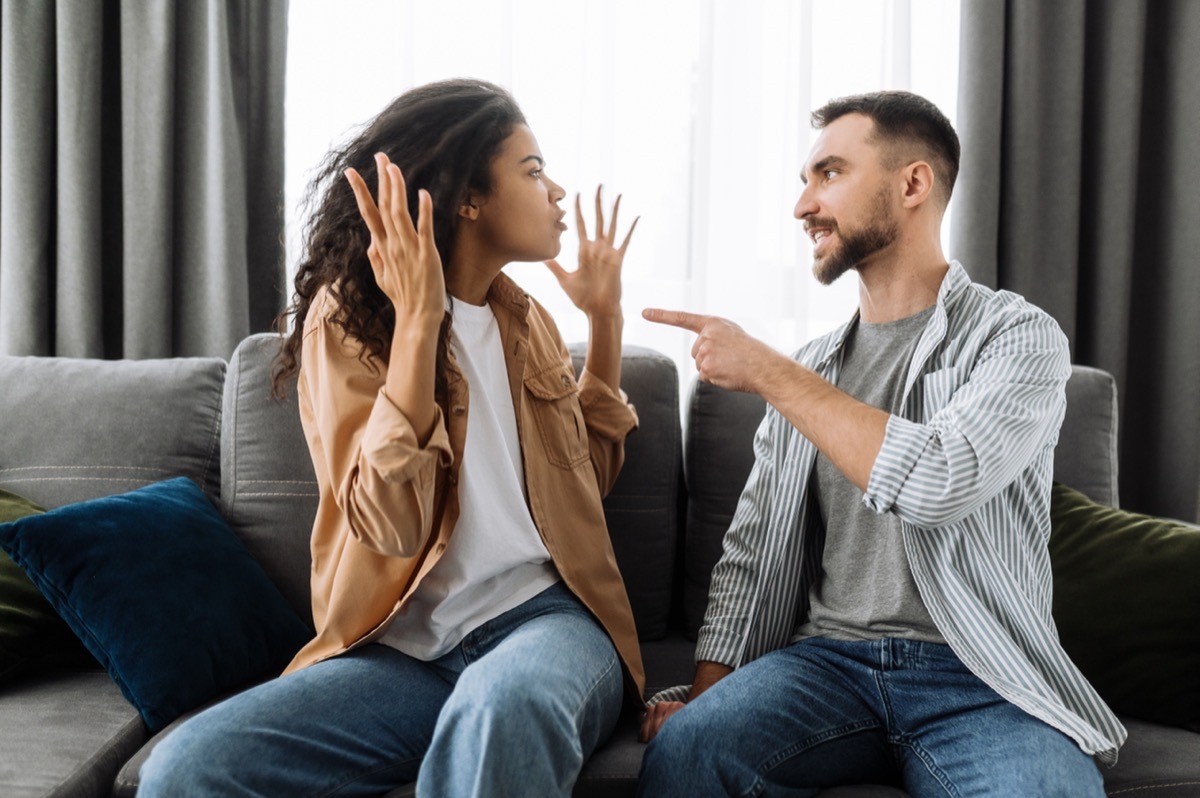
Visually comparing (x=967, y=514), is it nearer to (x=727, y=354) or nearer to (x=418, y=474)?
(x=727, y=354)

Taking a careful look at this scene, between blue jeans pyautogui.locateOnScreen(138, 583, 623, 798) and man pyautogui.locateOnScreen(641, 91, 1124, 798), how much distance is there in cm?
18

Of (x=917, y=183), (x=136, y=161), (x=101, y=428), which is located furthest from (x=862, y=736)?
(x=136, y=161)

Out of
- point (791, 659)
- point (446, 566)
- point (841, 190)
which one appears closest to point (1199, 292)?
point (841, 190)

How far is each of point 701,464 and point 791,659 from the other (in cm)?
58

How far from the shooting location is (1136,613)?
1.64 meters

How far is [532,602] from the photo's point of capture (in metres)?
1.48

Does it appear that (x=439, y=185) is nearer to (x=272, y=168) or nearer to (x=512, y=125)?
(x=512, y=125)

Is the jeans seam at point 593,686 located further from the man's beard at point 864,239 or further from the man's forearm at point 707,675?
the man's beard at point 864,239

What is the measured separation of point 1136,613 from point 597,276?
3.55ft

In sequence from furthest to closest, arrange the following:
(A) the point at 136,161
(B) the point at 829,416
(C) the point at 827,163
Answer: (A) the point at 136,161
(C) the point at 827,163
(B) the point at 829,416

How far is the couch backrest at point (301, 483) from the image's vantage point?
189 centimetres

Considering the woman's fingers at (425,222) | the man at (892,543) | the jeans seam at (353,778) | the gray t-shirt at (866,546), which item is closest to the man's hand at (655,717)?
the man at (892,543)

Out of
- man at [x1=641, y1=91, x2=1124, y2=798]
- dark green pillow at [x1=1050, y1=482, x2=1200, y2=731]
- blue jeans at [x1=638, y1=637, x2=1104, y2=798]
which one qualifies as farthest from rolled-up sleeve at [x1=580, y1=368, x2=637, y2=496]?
dark green pillow at [x1=1050, y1=482, x2=1200, y2=731]

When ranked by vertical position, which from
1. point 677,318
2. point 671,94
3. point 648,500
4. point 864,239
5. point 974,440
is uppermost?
point 671,94
